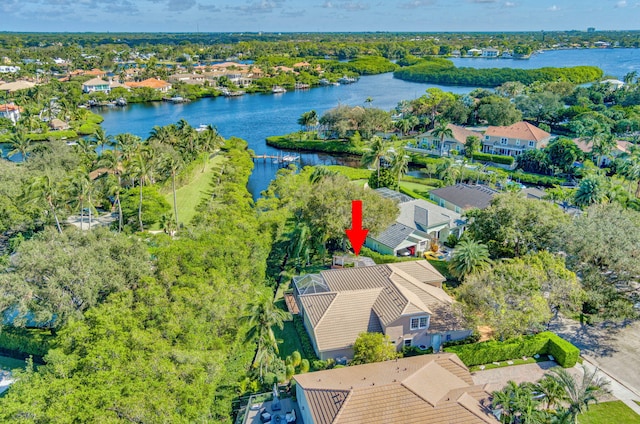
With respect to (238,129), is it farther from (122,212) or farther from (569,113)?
(569,113)

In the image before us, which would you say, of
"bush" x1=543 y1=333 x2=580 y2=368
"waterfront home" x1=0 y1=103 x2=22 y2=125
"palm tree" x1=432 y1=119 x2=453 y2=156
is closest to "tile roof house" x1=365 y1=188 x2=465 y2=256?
"bush" x1=543 y1=333 x2=580 y2=368

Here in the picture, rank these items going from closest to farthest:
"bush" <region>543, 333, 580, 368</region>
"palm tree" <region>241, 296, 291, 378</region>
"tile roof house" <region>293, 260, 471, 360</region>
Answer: "palm tree" <region>241, 296, 291, 378</region> < "bush" <region>543, 333, 580, 368</region> < "tile roof house" <region>293, 260, 471, 360</region>

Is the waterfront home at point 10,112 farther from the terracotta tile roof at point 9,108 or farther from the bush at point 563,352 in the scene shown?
the bush at point 563,352

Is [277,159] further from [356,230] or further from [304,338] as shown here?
[304,338]

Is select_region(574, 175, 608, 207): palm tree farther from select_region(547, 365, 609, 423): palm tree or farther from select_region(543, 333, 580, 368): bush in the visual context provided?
select_region(547, 365, 609, 423): palm tree

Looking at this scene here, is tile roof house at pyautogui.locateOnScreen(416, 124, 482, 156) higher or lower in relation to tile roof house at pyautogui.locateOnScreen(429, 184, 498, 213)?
higher

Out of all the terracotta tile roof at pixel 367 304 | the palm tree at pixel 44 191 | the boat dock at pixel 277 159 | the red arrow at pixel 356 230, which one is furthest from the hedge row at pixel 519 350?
the boat dock at pixel 277 159

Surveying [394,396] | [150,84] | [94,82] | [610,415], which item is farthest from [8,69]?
[610,415]
